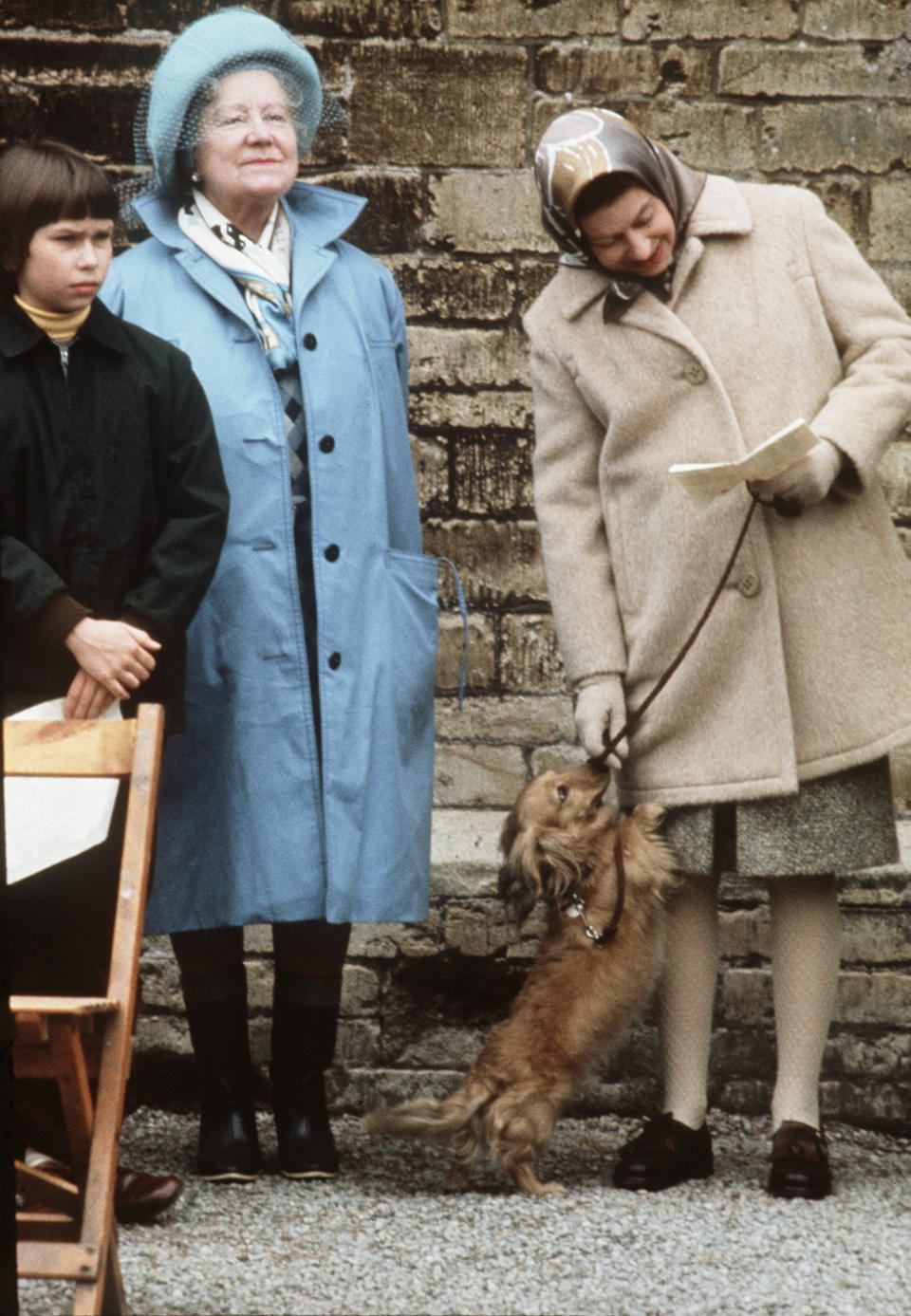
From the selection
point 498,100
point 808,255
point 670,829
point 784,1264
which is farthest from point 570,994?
point 498,100

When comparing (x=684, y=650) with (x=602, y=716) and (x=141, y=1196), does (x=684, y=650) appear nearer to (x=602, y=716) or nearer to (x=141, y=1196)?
(x=602, y=716)

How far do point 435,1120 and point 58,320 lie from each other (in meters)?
1.65

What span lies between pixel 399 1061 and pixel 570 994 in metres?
1.01

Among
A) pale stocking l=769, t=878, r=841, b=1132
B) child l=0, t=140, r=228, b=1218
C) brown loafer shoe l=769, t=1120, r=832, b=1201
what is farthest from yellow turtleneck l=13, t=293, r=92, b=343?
brown loafer shoe l=769, t=1120, r=832, b=1201

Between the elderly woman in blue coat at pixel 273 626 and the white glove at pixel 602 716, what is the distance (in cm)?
37

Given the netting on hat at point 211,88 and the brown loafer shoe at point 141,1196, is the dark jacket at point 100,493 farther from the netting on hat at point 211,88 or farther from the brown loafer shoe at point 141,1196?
the brown loafer shoe at point 141,1196

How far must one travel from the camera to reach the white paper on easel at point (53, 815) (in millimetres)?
2684

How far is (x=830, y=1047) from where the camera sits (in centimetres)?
386

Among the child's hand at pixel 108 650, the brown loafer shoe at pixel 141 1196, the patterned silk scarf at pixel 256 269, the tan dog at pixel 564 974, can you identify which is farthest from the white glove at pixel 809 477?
the brown loafer shoe at pixel 141 1196

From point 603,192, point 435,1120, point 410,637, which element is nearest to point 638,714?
point 410,637

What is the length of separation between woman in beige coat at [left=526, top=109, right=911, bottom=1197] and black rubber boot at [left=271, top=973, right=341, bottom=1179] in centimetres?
61

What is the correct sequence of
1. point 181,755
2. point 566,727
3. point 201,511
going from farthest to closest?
point 566,727 → point 181,755 → point 201,511

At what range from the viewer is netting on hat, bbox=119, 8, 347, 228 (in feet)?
10.4

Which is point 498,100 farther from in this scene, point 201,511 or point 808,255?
point 201,511
